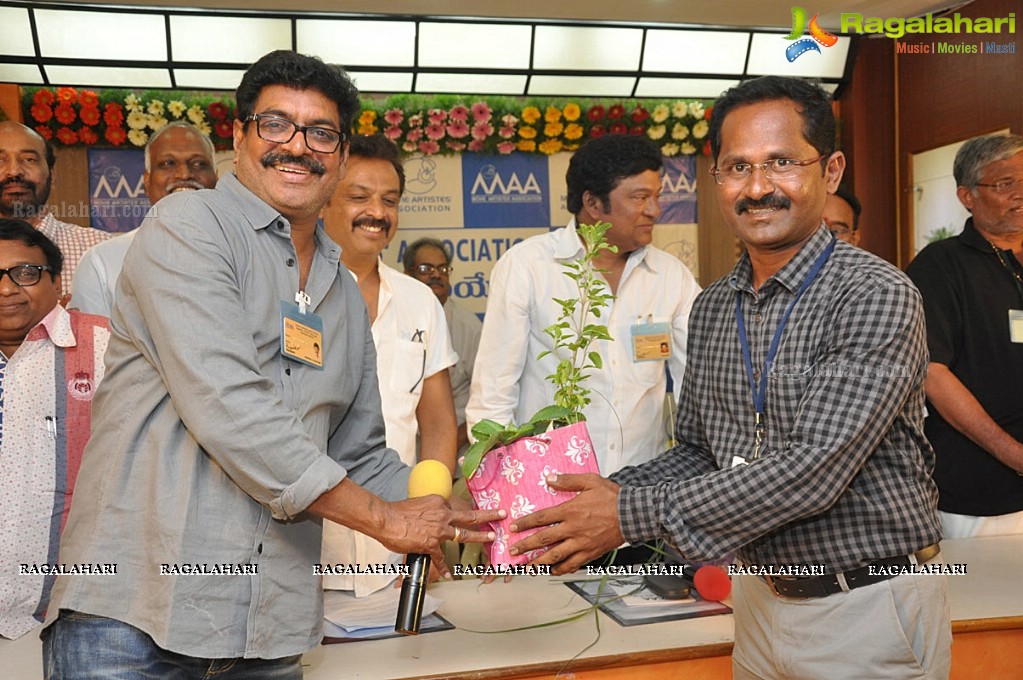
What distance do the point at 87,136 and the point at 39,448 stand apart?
3.82m

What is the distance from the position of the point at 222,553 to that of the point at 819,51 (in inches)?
245

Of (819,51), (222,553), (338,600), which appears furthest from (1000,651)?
(819,51)

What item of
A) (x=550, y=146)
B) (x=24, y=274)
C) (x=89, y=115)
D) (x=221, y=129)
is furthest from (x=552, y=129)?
(x=24, y=274)

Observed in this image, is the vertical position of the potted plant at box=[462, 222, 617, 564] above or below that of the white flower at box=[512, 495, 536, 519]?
above

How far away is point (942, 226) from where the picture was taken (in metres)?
6.01

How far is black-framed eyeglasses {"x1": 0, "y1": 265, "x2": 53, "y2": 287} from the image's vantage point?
260 cm

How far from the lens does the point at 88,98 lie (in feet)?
18.4

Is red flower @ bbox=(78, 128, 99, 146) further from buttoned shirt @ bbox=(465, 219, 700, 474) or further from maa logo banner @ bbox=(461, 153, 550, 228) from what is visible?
buttoned shirt @ bbox=(465, 219, 700, 474)

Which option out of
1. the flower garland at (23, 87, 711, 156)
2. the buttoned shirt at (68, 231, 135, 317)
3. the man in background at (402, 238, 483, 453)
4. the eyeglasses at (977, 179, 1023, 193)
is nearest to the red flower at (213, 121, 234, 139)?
the flower garland at (23, 87, 711, 156)

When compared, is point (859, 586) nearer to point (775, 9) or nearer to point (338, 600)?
point (338, 600)

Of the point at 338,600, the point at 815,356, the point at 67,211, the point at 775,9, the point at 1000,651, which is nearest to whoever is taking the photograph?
the point at 815,356

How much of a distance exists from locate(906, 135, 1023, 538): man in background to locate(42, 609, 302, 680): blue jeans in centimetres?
251

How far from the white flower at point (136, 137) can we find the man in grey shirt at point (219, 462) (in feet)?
14.4

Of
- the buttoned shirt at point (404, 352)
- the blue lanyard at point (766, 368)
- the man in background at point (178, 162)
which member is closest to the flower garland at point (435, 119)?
the man in background at point (178, 162)
